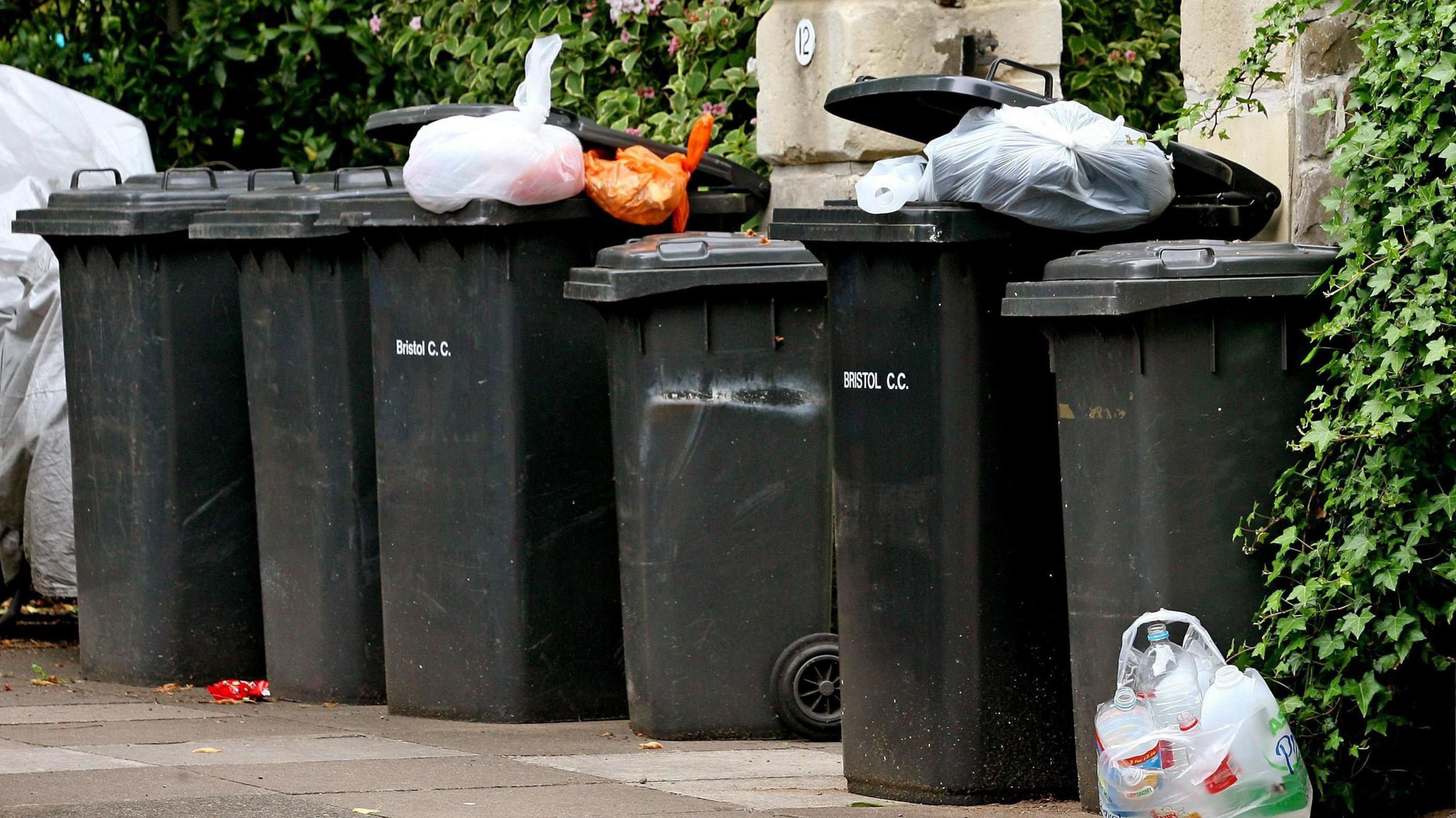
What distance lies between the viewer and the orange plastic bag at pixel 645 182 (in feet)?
18.4

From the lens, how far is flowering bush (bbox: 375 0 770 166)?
7.35 m

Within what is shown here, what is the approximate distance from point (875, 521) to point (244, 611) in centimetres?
273

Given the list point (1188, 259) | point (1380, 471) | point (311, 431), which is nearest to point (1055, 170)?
point (1188, 259)

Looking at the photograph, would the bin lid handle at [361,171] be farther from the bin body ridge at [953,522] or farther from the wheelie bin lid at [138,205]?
the bin body ridge at [953,522]

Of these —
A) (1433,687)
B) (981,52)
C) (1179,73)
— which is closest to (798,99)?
(981,52)

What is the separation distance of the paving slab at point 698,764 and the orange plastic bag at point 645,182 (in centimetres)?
143

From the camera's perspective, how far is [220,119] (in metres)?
9.39

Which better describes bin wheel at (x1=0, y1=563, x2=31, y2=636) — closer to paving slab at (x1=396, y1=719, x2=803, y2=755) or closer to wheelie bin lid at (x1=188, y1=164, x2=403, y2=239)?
wheelie bin lid at (x1=188, y1=164, x2=403, y2=239)

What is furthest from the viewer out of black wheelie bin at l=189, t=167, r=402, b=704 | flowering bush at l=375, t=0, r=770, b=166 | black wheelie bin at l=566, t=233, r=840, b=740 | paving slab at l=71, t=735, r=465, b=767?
flowering bush at l=375, t=0, r=770, b=166

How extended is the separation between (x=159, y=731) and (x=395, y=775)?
3.58 ft

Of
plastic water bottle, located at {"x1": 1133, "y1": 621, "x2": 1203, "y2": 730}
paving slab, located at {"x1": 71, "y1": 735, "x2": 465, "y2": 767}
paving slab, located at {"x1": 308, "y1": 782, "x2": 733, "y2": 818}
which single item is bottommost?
paving slab, located at {"x1": 71, "y1": 735, "x2": 465, "y2": 767}

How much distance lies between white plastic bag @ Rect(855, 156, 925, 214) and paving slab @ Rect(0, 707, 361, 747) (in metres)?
2.13

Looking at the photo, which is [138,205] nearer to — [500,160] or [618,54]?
[500,160]

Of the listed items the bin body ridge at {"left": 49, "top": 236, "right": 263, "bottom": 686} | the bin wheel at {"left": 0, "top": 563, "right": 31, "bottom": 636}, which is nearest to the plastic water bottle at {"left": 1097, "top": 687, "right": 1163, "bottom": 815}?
the bin body ridge at {"left": 49, "top": 236, "right": 263, "bottom": 686}
